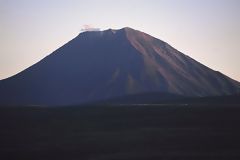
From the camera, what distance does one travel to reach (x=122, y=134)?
50406 mm

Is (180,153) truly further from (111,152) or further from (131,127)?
(131,127)

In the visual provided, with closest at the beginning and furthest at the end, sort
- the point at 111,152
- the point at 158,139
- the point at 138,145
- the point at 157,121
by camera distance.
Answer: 1. the point at 111,152
2. the point at 138,145
3. the point at 158,139
4. the point at 157,121

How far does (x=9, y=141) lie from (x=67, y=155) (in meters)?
12.3

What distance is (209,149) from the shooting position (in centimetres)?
3747

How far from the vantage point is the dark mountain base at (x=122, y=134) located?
36.3 metres

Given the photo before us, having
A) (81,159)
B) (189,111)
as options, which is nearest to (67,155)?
(81,159)

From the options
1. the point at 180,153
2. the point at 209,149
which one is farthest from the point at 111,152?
the point at 209,149

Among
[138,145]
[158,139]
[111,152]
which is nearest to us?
[111,152]

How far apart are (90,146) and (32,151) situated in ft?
19.4

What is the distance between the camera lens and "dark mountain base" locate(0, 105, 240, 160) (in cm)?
3634

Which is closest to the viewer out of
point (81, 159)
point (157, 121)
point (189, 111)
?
point (81, 159)

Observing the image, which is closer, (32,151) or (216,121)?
(32,151)

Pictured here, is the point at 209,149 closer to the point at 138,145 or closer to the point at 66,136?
the point at 138,145

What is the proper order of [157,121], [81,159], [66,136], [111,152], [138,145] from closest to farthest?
[81,159]
[111,152]
[138,145]
[66,136]
[157,121]
